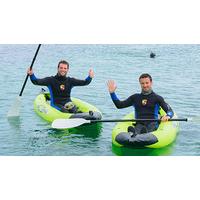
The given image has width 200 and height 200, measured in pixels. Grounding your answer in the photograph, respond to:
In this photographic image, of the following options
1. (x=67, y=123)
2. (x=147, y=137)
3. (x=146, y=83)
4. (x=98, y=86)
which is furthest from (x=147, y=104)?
(x=98, y=86)

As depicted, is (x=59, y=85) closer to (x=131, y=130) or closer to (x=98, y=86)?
(x=98, y=86)

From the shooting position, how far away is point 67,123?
4.57 metres

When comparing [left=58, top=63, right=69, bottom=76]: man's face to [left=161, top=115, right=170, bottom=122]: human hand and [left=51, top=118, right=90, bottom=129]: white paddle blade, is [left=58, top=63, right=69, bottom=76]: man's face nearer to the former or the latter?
[left=51, top=118, right=90, bottom=129]: white paddle blade

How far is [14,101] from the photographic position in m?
5.23

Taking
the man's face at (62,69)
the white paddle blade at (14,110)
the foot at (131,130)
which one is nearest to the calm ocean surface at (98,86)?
the white paddle blade at (14,110)

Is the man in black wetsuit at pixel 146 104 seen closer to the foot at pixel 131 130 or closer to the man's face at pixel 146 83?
the man's face at pixel 146 83

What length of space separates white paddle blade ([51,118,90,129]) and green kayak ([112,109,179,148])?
11.9 inches

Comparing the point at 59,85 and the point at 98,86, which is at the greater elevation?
the point at 98,86

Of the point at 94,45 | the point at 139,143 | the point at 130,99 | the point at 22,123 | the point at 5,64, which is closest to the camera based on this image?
the point at 139,143

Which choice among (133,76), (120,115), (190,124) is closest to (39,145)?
(120,115)

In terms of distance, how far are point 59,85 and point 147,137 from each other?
122 centimetres

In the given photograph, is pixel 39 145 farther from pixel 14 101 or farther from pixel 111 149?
pixel 14 101

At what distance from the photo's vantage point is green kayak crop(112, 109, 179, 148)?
13.8 feet

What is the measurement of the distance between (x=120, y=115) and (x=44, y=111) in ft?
2.26
